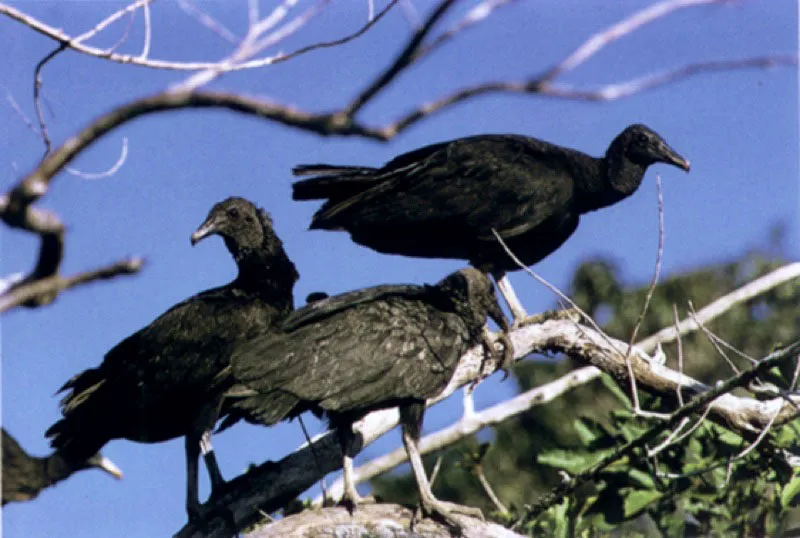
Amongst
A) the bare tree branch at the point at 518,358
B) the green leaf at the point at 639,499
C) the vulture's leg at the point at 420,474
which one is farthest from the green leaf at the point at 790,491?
the vulture's leg at the point at 420,474

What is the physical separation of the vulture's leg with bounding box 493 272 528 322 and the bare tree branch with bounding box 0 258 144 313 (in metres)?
3.50

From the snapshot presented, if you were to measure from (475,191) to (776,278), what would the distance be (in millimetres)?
1381

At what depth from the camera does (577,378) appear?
5441 millimetres

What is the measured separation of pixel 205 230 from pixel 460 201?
1159 millimetres

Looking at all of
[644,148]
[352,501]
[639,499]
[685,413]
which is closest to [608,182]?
[644,148]

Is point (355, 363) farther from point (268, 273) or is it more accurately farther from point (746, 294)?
point (746, 294)

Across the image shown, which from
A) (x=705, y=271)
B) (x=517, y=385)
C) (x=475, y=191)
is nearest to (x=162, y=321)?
(x=475, y=191)

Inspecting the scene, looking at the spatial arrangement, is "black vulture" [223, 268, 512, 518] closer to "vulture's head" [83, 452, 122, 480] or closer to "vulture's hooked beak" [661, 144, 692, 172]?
"vulture's head" [83, 452, 122, 480]

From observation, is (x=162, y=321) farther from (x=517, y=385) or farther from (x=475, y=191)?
(x=517, y=385)

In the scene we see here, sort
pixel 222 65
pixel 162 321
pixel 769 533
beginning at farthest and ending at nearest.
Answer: pixel 769 533, pixel 162 321, pixel 222 65

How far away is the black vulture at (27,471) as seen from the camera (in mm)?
3488

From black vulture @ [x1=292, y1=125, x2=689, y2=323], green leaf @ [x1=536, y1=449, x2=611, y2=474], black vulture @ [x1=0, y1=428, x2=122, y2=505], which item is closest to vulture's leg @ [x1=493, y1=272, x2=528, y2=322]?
black vulture @ [x1=292, y1=125, x2=689, y2=323]

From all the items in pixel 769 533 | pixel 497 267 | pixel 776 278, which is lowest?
pixel 769 533

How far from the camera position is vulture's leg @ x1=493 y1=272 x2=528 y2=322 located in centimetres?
521
